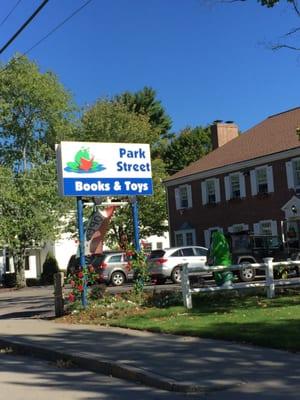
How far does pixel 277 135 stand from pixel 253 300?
23.1 m

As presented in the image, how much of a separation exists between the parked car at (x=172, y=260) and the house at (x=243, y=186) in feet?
16.6

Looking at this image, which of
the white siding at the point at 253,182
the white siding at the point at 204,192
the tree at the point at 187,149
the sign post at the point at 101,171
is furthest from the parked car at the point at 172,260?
the tree at the point at 187,149

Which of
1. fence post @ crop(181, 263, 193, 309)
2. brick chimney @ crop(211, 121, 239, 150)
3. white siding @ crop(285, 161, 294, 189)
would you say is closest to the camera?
fence post @ crop(181, 263, 193, 309)

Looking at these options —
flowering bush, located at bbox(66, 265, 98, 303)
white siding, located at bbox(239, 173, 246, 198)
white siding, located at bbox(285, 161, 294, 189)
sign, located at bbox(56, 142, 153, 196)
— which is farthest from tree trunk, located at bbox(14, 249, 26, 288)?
flowering bush, located at bbox(66, 265, 98, 303)

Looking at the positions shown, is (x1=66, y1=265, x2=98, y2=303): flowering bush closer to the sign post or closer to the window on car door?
the sign post

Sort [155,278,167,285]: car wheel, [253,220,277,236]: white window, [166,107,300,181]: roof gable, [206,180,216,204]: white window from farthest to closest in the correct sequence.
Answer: [206,180,216,204]: white window, [166,107,300,181]: roof gable, [253,220,277,236]: white window, [155,278,167,285]: car wheel

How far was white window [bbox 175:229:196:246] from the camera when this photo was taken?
40.3 meters

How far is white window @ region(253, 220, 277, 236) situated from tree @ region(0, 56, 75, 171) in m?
18.2

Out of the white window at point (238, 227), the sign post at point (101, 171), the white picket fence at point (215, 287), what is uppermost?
the sign post at point (101, 171)

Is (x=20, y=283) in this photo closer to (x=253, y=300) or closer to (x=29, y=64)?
(x=29, y=64)

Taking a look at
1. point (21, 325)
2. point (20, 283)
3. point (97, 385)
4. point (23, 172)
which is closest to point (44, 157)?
point (23, 172)

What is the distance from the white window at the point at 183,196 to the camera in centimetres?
4088

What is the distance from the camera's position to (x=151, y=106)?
2721 inches

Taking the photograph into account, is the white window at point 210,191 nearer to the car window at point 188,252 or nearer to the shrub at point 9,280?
the car window at point 188,252
